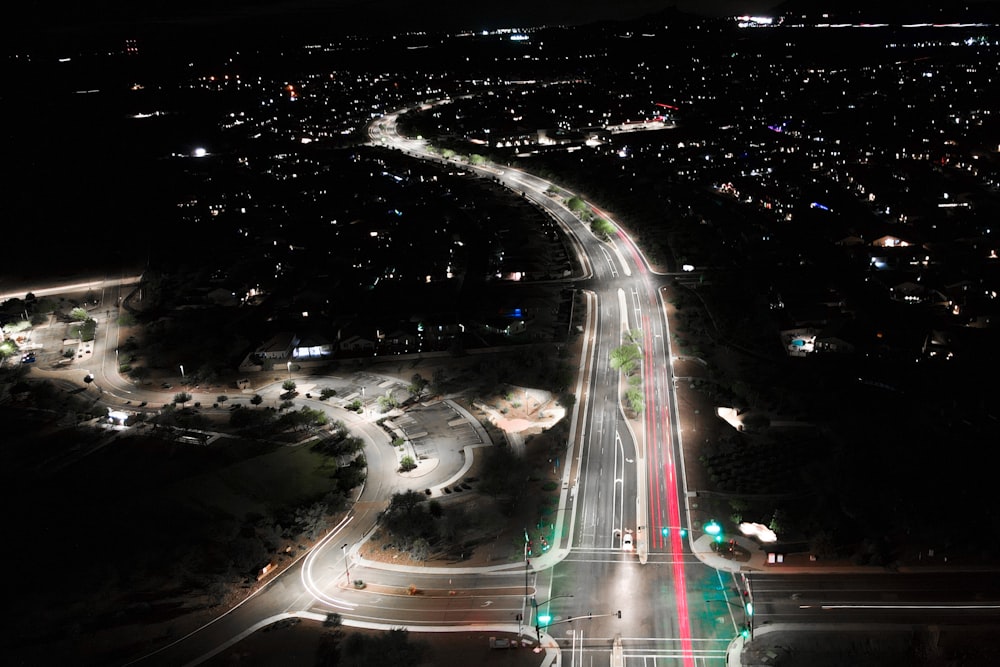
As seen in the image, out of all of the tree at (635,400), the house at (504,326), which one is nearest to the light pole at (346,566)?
the tree at (635,400)

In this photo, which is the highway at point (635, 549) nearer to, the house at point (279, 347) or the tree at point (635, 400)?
the tree at point (635, 400)

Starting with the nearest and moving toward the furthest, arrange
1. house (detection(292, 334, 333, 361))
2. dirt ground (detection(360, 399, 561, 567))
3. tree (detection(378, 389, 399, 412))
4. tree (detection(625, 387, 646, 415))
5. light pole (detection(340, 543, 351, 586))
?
light pole (detection(340, 543, 351, 586)), dirt ground (detection(360, 399, 561, 567)), tree (detection(625, 387, 646, 415)), tree (detection(378, 389, 399, 412)), house (detection(292, 334, 333, 361))

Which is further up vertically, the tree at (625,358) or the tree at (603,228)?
the tree at (603,228)

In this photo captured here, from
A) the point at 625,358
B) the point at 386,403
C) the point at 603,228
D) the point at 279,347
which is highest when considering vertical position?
the point at 603,228

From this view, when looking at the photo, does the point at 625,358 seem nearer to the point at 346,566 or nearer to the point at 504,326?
the point at 504,326

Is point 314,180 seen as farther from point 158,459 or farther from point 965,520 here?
point 965,520

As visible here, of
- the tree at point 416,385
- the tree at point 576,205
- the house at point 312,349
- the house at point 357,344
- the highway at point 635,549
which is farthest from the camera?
the tree at point 576,205

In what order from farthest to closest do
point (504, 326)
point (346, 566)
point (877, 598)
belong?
point (504, 326)
point (346, 566)
point (877, 598)

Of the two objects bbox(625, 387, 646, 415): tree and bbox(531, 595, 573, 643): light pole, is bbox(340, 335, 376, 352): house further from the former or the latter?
bbox(531, 595, 573, 643): light pole

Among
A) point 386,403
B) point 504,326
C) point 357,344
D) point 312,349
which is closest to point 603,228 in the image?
point 504,326

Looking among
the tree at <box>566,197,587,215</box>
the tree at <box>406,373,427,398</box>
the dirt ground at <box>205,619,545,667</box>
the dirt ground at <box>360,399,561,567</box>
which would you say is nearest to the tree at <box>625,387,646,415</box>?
the dirt ground at <box>360,399,561,567</box>

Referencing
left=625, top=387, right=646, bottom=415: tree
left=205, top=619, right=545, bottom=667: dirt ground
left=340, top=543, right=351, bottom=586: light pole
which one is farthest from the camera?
left=625, top=387, right=646, bottom=415: tree
